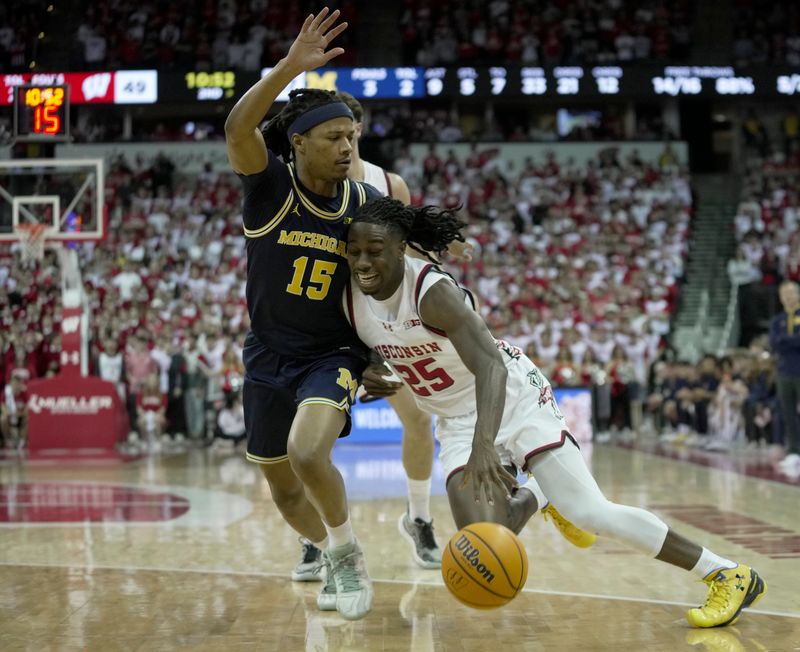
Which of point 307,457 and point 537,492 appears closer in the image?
point 307,457

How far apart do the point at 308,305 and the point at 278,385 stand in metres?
0.41

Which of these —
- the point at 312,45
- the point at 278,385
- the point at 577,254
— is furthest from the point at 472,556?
the point at 577,254

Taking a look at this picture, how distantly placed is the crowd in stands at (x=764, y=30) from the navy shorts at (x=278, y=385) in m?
20.3

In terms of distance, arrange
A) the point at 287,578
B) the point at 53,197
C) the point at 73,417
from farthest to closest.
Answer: the point at 53,197 < the point at 73,417 < the point at 287,578

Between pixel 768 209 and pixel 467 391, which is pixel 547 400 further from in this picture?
pixel 768 209

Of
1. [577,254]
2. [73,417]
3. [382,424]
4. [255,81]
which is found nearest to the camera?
[73,417]

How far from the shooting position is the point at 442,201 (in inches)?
834

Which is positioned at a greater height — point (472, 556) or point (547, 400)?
point (547, 400)

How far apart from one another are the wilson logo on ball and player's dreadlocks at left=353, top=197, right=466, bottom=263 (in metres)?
1.30

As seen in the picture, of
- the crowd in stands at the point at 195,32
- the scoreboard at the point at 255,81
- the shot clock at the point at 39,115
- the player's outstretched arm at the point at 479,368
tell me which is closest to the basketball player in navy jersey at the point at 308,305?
the player's outstretched arm at the point at 479,368

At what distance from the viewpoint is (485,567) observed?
11.9ft

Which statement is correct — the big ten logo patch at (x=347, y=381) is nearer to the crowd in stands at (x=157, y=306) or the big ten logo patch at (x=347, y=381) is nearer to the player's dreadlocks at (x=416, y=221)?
the player's dreadlocks at (x=416, y=221)

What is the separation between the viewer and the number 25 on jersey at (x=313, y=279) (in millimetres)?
4445

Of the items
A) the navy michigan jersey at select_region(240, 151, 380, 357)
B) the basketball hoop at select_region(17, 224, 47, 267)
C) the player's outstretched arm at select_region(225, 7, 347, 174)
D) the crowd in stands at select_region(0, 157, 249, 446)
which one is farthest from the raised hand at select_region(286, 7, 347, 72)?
the crowd in stands at select_region(0, 157, 249, 446)
